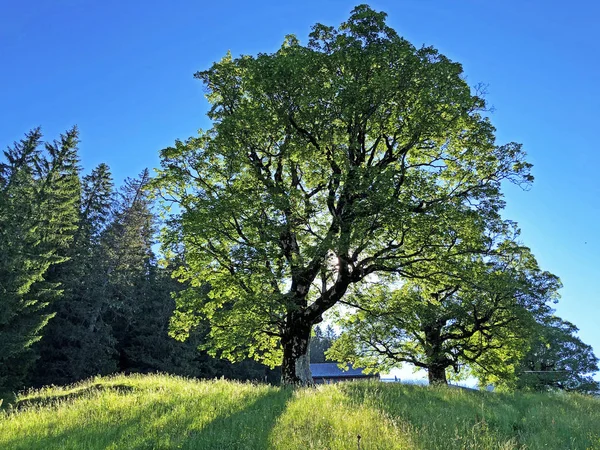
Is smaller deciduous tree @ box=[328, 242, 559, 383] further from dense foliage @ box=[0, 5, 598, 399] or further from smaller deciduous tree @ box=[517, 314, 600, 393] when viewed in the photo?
smaller deciduous tree @ box=[517, 314, 600, 393]

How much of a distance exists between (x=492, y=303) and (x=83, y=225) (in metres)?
37.4

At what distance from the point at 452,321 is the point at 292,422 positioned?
19.4 m

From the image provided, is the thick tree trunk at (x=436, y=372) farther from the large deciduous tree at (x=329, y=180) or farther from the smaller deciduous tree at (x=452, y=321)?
the large deciduous tree at (x=329, y=180)

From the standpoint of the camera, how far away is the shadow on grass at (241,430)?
6.10 meters

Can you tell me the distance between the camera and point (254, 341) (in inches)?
707

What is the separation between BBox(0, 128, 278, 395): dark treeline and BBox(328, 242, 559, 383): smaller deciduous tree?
16.2 meters

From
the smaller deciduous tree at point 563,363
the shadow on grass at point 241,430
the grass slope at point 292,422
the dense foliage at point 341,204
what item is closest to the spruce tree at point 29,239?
the dense foliage at point 341,204

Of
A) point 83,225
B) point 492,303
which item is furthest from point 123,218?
point 492,303

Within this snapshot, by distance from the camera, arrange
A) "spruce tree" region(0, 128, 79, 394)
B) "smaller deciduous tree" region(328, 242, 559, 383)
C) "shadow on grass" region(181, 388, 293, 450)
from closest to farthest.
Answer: "shadow on grass" region(181, 388, 293, 450)
"smaller deciduous tree" region(328, 242, 559, 383)
"spruce tree" region(0, 128, 79, 394)

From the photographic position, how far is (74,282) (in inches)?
1398

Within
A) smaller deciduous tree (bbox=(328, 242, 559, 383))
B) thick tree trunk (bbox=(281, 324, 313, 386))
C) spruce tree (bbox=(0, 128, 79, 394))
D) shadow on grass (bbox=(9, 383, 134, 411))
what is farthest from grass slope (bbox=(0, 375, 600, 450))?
spruce tree (bbox=(0, 128, 79, 394))

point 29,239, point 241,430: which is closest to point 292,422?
point 241,430

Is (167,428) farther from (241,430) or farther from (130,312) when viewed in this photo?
(130,312)

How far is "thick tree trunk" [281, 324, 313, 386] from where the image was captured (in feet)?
49.4
